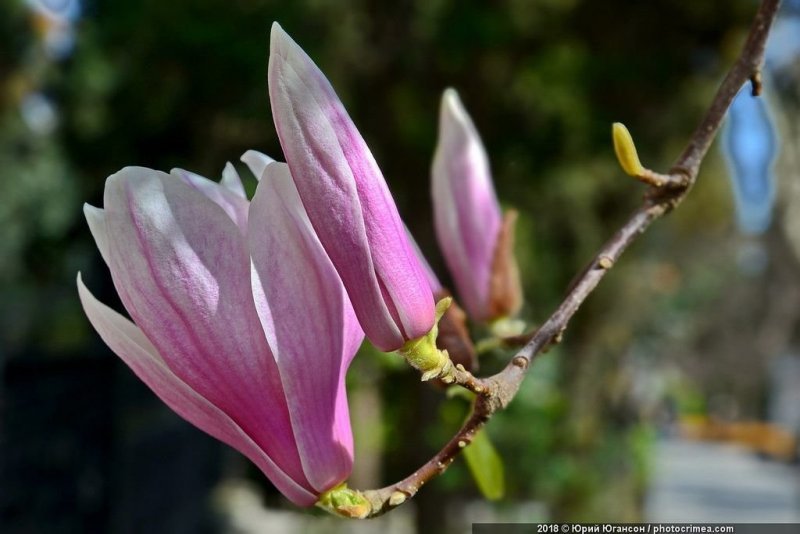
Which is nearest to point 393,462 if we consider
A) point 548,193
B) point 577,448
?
point 577,448

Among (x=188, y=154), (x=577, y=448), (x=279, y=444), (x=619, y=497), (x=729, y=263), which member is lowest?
(x=729, y=263)

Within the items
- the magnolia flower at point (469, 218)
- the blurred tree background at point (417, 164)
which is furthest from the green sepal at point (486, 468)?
the blurred tree background at point (417, 164)

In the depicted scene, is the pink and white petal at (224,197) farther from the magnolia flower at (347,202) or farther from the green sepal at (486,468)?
the green sepal at (486,468)

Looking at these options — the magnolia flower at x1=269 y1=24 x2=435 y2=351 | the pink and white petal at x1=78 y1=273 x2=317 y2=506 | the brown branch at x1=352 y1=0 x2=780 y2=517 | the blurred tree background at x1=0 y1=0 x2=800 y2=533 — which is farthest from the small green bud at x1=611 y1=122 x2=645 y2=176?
the blurred tree background at x1=0 y1=0 x2=800 y2=533

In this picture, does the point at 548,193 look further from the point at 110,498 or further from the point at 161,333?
the point at 161,333

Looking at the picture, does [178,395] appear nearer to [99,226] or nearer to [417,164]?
[99,226]

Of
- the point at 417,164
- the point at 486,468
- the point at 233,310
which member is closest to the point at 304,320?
the point at 233,310

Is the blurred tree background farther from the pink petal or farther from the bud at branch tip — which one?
the bud at branch tip
